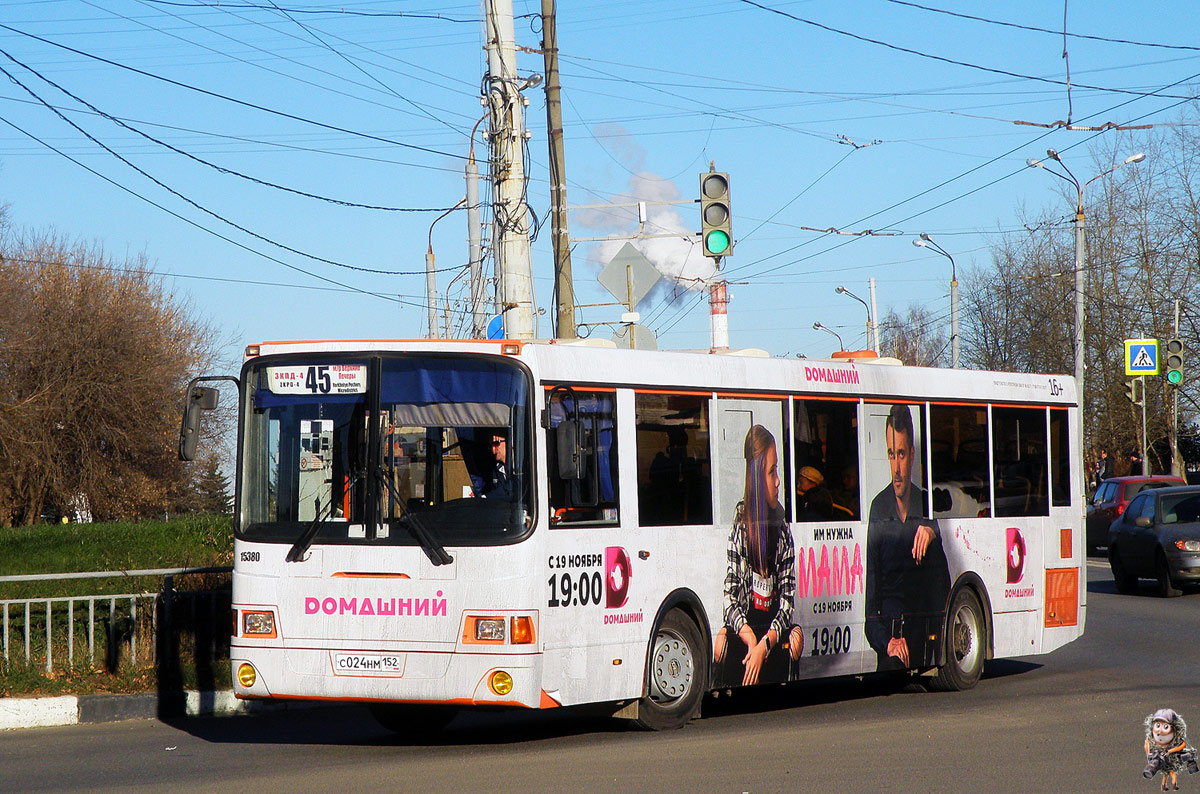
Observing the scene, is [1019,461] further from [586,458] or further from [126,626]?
[126,626]

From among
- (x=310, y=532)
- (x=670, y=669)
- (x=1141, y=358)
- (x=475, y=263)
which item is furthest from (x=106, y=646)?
(x=1141, y=358)

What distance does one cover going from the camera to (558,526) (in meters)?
9.04

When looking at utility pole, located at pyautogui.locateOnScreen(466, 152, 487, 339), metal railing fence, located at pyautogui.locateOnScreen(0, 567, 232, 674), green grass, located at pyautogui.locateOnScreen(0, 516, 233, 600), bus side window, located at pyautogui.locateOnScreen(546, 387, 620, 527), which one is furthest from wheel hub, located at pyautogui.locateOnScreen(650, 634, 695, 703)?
utility pole, located at pyautogui.locateOnScreen(466, 152, 487, 339)

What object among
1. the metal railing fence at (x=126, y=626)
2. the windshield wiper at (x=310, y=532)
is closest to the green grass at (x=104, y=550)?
the metal railing fence at (x=126, y=626)

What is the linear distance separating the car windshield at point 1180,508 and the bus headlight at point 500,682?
16.0m

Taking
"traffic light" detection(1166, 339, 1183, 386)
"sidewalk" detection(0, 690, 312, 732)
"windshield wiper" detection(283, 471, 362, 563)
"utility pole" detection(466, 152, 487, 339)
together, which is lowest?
"sidewalk" detection(0, 690, 312, 732)

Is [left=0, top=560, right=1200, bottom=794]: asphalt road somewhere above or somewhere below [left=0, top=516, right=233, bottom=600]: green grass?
below

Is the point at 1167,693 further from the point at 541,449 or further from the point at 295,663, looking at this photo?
the point at 295,663

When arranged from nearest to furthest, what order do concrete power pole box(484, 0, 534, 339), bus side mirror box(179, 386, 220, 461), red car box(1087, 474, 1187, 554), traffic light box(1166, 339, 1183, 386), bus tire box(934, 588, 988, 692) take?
bus side mirror box(179, 386, 220, 461) < bus tire box(934, 588, 988, 692) < concrete power pole box(484, 0, 534, 339) < red car box(1087, 474, 1187, 554) < traffic light box(1166, 339, 1183, 386)

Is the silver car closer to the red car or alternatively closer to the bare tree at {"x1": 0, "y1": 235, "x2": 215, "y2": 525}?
the red car

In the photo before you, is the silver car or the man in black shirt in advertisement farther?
the silver car

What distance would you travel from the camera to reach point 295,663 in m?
9.05

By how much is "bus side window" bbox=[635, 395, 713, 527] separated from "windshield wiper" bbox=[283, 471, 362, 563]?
6.44 ft

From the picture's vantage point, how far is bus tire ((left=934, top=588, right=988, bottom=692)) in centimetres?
1253
